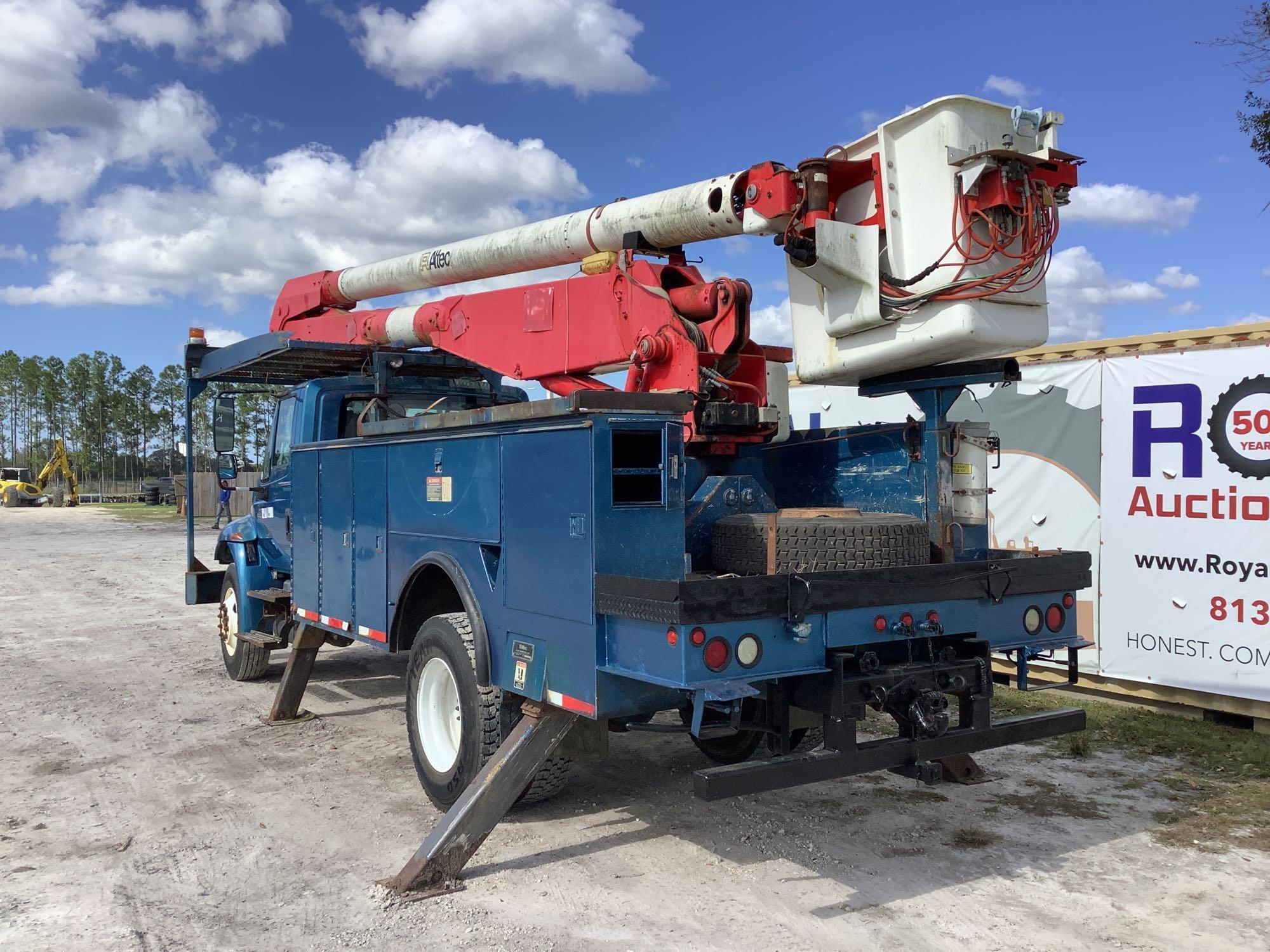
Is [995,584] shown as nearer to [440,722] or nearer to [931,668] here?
[931,668]

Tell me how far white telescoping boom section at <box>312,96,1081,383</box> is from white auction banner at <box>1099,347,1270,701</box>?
3639mm

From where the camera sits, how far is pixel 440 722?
575 cm

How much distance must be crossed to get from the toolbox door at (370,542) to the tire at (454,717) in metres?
0.67

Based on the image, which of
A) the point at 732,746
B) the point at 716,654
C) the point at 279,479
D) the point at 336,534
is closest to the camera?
the point at 716,654

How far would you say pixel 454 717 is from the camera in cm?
567

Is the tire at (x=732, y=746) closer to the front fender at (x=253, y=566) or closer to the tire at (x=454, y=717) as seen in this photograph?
the tire at (x=454, y=717)

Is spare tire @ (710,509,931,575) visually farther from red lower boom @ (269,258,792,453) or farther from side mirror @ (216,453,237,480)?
side mirror @ (216,453,237,480)

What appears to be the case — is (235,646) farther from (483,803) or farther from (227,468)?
(483,803)

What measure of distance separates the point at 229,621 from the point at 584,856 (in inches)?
236

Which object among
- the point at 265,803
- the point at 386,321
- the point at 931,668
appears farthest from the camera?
the point at 386,321

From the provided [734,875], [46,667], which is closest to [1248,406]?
[734,875]

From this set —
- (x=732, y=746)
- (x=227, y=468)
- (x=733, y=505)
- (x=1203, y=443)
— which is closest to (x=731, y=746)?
(x=732, y=746)

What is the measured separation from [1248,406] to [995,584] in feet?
13.2

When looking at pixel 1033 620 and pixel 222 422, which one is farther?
pixel 222 422
